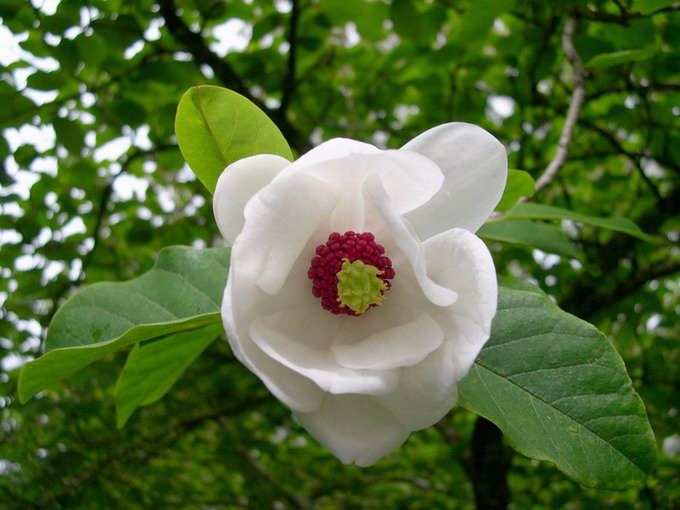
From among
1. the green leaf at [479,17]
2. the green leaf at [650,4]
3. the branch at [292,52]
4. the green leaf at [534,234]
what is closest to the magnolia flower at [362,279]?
the green leaf at [534,234]

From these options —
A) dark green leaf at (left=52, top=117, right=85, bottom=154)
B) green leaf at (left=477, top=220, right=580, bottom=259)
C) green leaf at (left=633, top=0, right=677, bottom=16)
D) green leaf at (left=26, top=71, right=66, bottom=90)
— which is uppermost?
green leaf at (left=633, top=0, right=677, bottom=16)

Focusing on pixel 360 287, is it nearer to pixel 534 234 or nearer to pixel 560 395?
pixel 560 395

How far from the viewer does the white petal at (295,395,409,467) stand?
0.70 meters

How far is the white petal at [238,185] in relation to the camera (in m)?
0.73

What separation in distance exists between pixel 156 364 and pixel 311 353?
0.37 m

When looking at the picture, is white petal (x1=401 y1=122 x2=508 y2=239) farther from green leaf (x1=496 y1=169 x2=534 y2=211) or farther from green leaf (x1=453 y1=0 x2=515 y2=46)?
green leaf (x1=453 y1=0 x2=515 y2=46)

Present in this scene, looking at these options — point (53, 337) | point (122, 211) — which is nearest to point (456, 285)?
point (53, 337)

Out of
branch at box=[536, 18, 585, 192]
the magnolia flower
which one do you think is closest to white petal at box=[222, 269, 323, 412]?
the magnolia flower

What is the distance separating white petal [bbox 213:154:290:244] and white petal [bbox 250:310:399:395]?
121 mm

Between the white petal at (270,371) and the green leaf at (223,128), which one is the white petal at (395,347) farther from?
the green leaf at (223,128)

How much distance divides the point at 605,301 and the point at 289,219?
147 cm

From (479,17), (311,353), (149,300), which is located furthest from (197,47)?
(311,353)

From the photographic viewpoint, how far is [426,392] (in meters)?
0.67

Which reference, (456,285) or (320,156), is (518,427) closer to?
(456,285)
